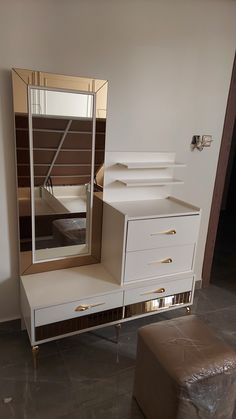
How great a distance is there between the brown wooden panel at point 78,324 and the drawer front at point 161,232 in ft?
1.44

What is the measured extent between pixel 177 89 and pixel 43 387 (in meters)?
2.06

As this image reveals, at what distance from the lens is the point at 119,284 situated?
194 centimetres

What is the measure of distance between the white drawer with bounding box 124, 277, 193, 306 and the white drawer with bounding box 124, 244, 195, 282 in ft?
0.23

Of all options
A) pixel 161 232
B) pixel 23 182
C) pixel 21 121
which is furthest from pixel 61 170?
pixel 161 232

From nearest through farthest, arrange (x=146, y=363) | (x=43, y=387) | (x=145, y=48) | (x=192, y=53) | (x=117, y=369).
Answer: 1. (x=146, y=363)
2. (x=43, y=387)
3. (x=117, y=369)
4. (x=145, y=48)
5. (x=192, y=53)

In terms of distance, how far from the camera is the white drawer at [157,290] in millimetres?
1967

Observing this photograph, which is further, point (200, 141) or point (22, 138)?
point (200, 141)

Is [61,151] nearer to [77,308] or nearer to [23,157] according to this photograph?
[23,157]

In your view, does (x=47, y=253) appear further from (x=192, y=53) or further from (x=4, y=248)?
(x=192, y=53)

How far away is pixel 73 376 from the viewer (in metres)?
1.77

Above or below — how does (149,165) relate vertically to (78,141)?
below

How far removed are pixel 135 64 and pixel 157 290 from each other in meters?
1.48

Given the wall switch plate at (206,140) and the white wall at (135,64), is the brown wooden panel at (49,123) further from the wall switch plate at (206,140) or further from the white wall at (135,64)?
the wall switch plate at (206,140)

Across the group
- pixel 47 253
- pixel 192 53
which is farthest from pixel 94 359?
pixel 192 53
